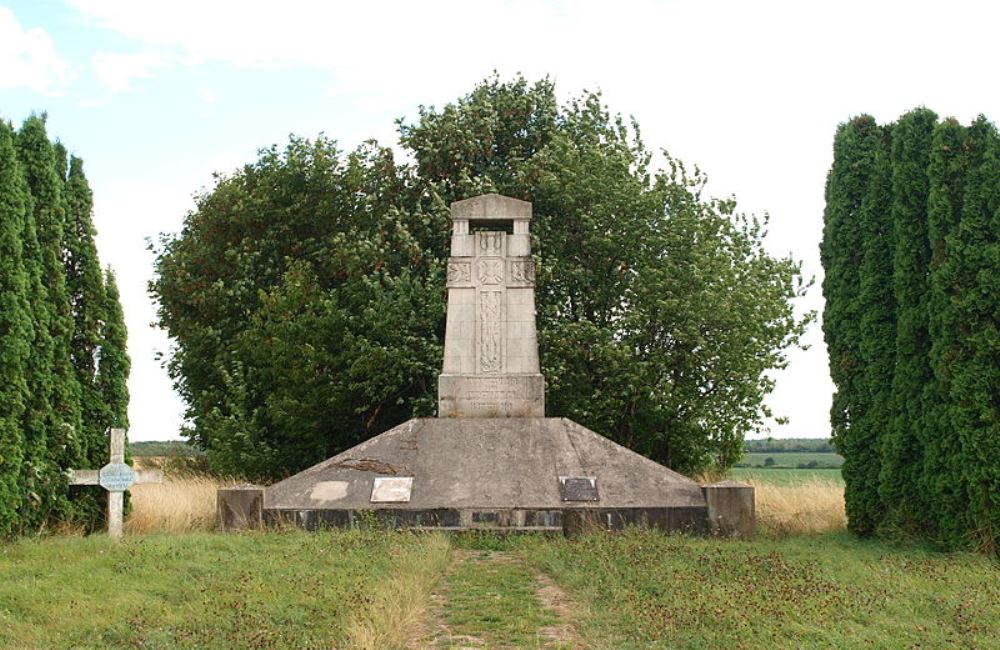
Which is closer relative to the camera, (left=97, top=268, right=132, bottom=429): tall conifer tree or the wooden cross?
the wooden cross

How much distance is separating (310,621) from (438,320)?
13573 millimetres

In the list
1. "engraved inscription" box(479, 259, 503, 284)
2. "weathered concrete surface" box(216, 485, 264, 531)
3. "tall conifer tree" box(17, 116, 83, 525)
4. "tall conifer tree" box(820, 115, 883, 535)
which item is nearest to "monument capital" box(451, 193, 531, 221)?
"engraved inscription" box(479, 259, 503, 284)

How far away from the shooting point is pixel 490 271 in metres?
16.1

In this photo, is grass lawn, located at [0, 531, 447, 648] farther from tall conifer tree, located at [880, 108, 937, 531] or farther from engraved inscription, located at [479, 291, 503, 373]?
tall conifer tree, located at [880, 108, 937, 531]

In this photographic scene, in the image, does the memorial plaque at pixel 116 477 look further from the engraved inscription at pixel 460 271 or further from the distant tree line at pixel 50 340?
the engraved inscription at pixel 460 271

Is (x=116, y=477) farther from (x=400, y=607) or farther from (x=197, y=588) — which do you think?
(x=400, y=607)

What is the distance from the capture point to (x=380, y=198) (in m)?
23.3

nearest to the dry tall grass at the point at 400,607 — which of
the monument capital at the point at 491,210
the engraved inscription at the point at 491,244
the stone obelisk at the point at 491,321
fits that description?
the stone obelisk at the point at 491,321

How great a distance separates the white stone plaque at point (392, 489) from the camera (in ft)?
43.8

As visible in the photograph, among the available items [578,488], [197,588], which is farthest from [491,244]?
[197,588]

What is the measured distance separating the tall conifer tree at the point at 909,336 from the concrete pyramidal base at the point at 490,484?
8.64 ft

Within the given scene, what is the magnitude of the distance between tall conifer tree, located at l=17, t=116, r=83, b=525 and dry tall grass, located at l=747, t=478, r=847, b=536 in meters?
10.1

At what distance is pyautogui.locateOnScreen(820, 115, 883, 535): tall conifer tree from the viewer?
13594 mm

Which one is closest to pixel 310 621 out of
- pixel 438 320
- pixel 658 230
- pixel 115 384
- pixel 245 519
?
pixel 245 519
